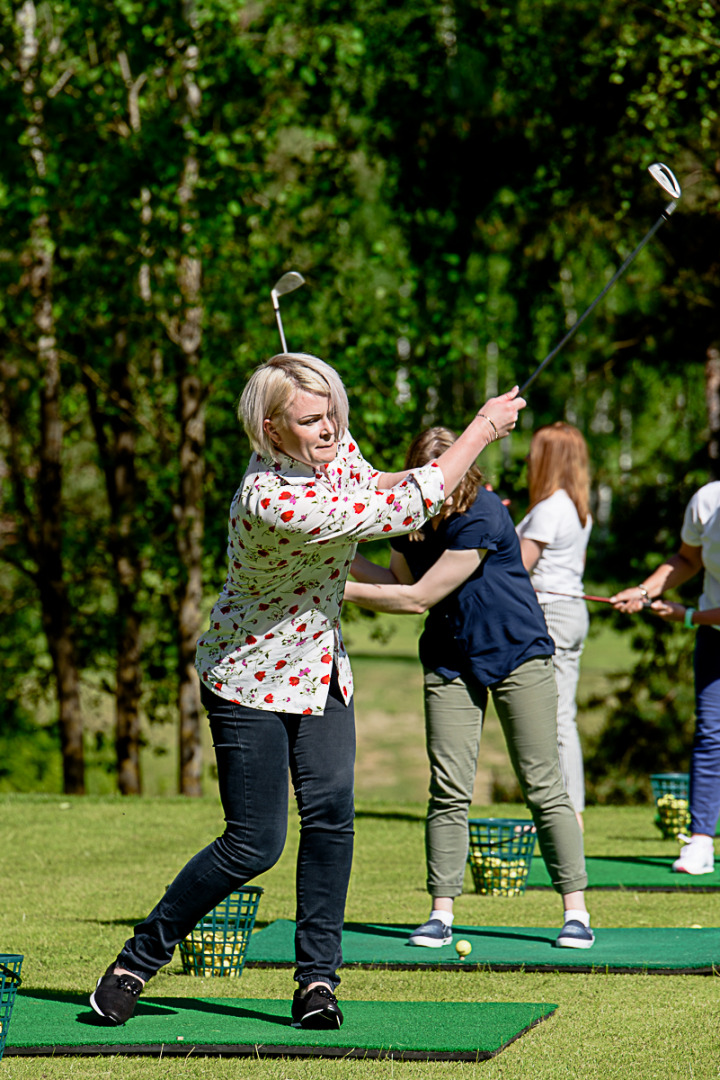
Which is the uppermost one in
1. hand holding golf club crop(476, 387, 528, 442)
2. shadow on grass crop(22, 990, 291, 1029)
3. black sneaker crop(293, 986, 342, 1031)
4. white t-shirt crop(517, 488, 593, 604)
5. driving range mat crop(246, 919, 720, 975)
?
hand holding golf club crop(476, 387, 528, 442)

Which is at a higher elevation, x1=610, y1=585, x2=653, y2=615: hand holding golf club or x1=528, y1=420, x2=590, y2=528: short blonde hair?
x1=528, y1=420, x2=590, y2=528: short blonde hair

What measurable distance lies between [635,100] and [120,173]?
4.16 metres

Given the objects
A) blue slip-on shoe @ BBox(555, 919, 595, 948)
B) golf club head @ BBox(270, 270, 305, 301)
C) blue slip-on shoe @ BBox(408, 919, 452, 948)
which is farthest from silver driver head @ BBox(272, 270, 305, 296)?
blue slip-on shoe @ BBox(555, 919, 595, 948)

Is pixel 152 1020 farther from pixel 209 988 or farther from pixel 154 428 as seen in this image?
pixel 154 428

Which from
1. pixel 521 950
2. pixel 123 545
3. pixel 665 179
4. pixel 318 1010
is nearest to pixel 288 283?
pixel 665 179

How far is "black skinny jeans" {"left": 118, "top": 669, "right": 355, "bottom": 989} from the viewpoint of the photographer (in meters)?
3.50

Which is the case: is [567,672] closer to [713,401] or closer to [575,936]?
[575,936]

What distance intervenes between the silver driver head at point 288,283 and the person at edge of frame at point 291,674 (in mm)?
1683

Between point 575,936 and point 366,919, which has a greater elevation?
point 575,936

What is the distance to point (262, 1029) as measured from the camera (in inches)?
140

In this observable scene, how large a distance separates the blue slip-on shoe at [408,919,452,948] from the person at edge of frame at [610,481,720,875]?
160 centimetres

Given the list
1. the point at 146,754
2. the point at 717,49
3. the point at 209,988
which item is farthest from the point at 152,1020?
the point at 146,754

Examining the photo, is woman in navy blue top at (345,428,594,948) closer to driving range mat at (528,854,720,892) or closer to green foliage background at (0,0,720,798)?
driving range mat at (528,854,720,892)

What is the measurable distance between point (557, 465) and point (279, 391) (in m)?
3.10
